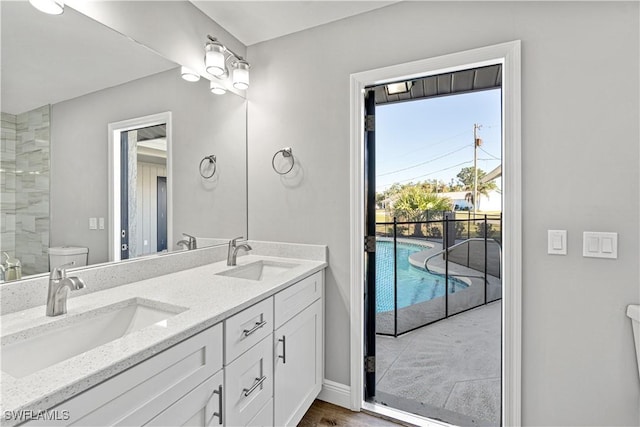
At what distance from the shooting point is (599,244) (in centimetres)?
137

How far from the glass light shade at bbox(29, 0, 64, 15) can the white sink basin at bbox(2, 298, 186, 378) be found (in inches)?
46.2

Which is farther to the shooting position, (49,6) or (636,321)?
(636,321)

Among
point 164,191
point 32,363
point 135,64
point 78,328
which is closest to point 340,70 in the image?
point 135,64

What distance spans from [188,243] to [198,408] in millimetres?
1086

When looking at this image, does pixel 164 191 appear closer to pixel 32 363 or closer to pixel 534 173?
pixel 32 363

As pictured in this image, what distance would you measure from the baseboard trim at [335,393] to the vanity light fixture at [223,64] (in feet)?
6.75

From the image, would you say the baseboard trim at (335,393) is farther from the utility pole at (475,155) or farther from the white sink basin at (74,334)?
the utility pole at (475,155)

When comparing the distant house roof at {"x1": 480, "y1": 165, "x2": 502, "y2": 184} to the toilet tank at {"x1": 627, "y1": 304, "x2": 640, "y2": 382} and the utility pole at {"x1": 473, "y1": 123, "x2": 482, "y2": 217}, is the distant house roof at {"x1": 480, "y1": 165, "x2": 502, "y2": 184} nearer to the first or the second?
the utility pole at {"x1": 473, "y1": 123, "x2": 482, "y2": 217}

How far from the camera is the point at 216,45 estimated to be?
1.82 metres

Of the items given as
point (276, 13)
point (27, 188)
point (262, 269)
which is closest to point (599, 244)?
point (262, 269)

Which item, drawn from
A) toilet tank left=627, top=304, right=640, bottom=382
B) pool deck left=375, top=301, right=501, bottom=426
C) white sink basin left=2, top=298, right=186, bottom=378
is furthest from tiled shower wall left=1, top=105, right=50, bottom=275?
toilet tank left=627, top=304, right=640, bottom=382

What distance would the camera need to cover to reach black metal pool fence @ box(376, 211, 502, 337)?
2.03 metres

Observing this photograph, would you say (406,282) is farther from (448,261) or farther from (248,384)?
(248,384)

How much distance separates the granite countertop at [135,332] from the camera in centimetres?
67
